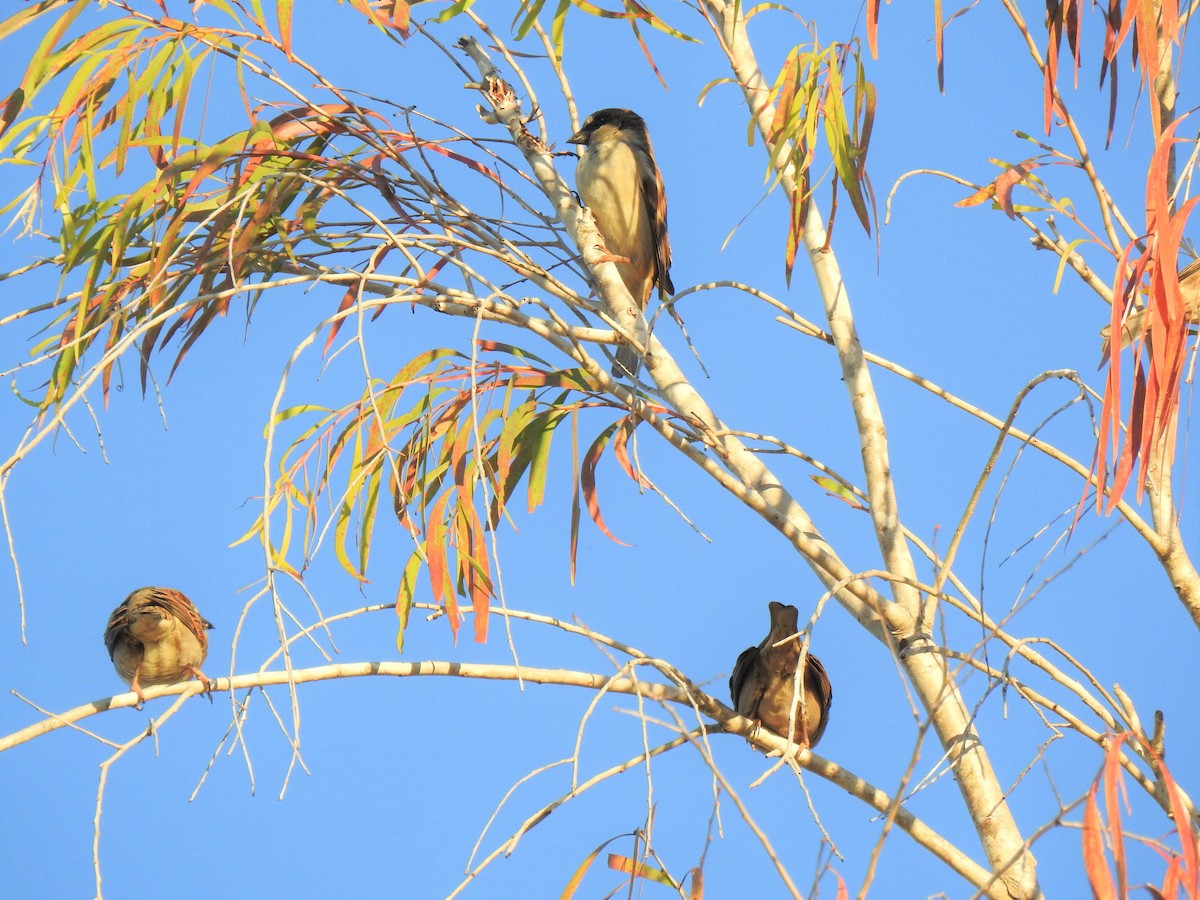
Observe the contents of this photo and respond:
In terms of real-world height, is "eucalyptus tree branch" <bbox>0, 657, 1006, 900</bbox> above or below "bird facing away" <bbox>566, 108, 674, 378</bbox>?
below

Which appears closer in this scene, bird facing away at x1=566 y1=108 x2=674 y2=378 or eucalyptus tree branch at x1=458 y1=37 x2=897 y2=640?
eucalyptus tree branch at x1=458 y1=37 x2=897 y2=640

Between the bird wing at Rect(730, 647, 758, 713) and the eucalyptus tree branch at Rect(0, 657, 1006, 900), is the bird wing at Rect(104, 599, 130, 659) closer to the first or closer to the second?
the eucalyptus tree branch at Rect(0, 657, 1006, 900)

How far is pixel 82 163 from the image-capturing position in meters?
2.79

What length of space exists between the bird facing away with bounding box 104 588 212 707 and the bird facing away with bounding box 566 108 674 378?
2.18 m

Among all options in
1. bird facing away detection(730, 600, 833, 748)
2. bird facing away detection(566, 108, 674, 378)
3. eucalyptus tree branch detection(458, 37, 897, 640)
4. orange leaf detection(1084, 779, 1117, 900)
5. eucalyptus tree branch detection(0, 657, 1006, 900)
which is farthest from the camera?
bird facing away detection(566, 108, 674, 378)

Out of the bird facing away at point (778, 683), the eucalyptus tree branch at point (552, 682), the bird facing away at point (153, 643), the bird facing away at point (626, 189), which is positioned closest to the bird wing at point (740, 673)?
the bird facing away at point (778, 683)

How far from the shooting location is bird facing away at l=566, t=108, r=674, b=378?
507 cm

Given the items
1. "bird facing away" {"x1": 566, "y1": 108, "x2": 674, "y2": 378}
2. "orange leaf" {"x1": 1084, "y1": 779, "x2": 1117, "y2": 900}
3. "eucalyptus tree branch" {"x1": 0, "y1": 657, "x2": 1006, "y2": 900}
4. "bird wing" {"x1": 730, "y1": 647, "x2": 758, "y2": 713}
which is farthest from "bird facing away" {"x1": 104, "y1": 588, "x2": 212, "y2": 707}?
"orange leaf" {"x1": 1084, "y1": 779, "x2": 1117, "y2": 900}

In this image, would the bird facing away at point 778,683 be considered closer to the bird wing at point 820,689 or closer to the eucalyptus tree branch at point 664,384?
the bird wing at point 820,689

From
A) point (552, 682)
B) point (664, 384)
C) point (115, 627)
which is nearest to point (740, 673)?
point (664, 384)

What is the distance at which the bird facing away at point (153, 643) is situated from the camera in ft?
11.7

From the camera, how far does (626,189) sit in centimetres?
507

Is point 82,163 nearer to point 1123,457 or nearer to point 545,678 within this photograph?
point 545,678

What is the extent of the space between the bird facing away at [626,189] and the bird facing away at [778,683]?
1886mm
